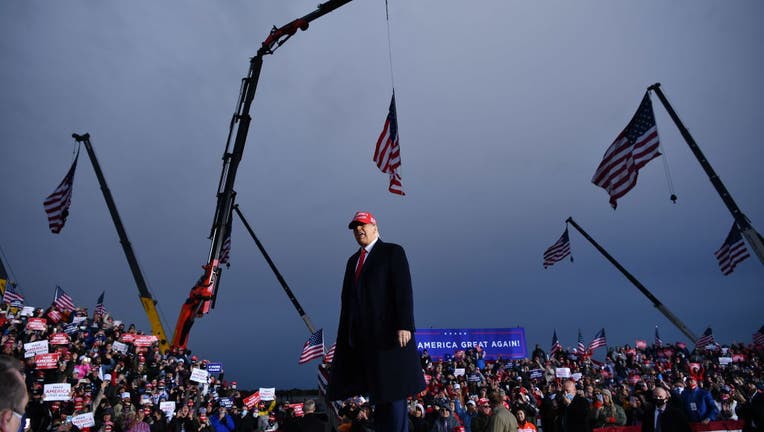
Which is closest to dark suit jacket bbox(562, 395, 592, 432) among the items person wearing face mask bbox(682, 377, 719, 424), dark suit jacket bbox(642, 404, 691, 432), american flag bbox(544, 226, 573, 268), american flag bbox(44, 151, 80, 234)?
person wearing face mask bbox(682, 377, 719, 424)

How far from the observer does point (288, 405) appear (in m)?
19.1

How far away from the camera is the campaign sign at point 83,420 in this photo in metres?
12.2

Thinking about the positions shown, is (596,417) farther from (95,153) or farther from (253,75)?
(95,153)

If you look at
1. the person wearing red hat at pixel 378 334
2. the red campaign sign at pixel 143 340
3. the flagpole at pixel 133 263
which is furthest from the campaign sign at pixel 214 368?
the person wearing red hat at pixel 378 334

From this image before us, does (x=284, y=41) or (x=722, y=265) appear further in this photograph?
(x=284, y=41)

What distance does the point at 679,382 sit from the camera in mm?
13070

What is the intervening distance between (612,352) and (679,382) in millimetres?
18574

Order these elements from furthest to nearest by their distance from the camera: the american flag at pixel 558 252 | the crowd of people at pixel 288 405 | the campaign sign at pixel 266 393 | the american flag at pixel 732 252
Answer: the american flag at pixel 558 252
the american flag at pixel 732 252
the campaign sign at pixel 266 393
the crowd of people at pixel 288 405

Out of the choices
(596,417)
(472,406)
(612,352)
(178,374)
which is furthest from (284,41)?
(612,352)

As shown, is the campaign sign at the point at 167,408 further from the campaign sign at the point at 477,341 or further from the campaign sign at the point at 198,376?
the campaign sign at the point at 477,341

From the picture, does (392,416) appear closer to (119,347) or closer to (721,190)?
(119,347)

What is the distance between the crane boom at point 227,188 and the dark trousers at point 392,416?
719 inches

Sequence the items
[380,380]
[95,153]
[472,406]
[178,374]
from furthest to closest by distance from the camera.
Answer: [95,153], [178,374], [472,406], [380,380]

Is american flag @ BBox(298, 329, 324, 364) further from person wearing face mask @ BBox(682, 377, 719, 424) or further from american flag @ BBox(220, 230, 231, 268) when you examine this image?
person wearing face mask @ BBox(682, 377, 719, 424)
